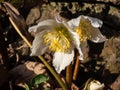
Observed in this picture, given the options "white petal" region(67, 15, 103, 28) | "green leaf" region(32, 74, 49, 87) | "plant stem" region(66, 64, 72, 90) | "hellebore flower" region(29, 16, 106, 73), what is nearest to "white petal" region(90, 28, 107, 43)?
"hellebore flower" region(29, 16, 106, 73)

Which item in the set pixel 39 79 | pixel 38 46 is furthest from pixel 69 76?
pixel 38 46

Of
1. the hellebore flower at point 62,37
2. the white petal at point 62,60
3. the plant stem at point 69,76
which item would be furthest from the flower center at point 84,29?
the plant stem at point 69,76

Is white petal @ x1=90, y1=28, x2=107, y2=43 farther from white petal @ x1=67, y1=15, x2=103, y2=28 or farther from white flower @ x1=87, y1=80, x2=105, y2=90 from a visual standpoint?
white flower @ x1=87, y1=80, x2=105, y2=90

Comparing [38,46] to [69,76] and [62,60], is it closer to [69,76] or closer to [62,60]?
[62,60]

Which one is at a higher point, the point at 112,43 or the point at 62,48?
the point at 62,48

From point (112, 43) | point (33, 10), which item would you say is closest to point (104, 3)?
point (112, 43)

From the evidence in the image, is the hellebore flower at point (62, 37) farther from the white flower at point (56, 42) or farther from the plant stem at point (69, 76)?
the plant stem at point (69, 76)

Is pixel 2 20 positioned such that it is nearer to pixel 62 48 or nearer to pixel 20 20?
pixel 20 20
